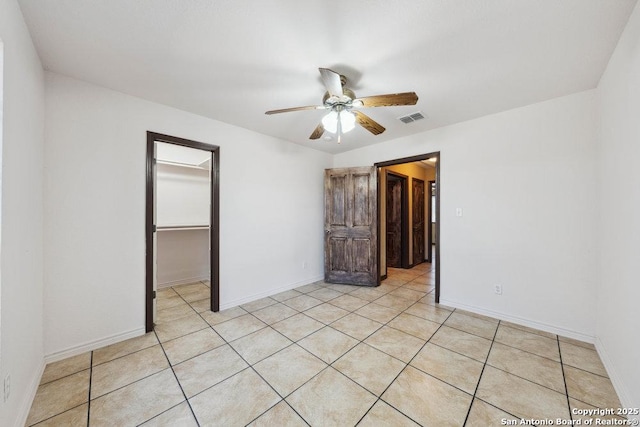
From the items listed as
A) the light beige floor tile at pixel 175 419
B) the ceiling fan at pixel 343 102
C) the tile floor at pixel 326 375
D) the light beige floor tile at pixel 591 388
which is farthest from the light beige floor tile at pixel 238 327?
the light beige floor tile at pixel 591 388

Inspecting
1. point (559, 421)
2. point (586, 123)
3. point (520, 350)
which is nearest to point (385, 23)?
point (586, 123)

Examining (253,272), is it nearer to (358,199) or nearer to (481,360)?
(358,199)

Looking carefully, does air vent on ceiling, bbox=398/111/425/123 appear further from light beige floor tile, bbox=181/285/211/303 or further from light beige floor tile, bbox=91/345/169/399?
light beige floor tile, bbox=181/285/211/303

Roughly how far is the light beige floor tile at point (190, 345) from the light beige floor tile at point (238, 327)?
0.27 ft

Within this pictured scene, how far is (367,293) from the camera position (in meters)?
3.75

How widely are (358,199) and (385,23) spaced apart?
2803mm

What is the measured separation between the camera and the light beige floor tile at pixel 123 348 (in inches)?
83.2

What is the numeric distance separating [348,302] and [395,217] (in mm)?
2710

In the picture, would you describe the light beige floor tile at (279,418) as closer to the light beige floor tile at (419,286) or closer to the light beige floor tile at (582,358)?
the light beige floor tile at (582,358)

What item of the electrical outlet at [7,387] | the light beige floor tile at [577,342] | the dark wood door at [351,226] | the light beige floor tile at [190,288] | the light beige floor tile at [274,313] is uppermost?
the dark wood door at [351,226]

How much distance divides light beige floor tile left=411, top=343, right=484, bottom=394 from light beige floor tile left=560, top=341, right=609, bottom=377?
0.78 m

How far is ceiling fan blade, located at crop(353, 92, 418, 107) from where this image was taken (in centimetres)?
187

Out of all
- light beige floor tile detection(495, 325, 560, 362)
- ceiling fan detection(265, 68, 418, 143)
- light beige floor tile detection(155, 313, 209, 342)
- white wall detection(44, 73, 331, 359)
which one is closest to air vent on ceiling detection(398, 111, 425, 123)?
ceiling fan detection(265, 68, 418, 143)

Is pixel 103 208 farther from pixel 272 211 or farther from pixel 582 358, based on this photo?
pixel 582 358
